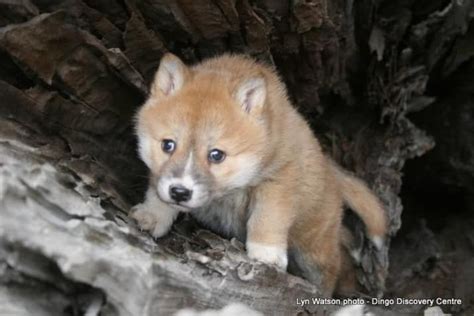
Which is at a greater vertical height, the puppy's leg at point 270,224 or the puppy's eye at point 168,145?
the puppy's eye at point 168,145

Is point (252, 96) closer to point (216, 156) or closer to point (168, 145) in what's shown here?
point (216, 156)

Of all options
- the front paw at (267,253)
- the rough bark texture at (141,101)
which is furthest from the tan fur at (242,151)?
the rough bark texture at (141,101)

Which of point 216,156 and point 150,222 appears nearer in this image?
point 150,222

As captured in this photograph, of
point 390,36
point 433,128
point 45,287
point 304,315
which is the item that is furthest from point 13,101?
point 433,128

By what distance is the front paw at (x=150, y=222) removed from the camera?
2762 mm

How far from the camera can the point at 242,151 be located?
9.70 feet

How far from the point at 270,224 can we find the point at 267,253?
13 cm

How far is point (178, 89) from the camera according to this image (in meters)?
3.06

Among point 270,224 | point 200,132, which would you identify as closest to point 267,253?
point 270,224

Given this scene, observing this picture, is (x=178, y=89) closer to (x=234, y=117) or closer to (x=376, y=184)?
(x=234, y=117)

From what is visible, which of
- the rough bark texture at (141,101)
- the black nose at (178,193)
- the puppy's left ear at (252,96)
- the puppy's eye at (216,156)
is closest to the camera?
the rough bark texture at (141,101)

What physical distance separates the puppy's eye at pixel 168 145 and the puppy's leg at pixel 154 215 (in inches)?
8.6

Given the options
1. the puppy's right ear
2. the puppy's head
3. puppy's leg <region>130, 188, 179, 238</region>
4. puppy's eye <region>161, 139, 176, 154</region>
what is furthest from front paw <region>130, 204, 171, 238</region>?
the puppy's right ear

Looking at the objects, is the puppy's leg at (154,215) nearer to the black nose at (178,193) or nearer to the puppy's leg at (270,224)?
the black nose at (178,193)
